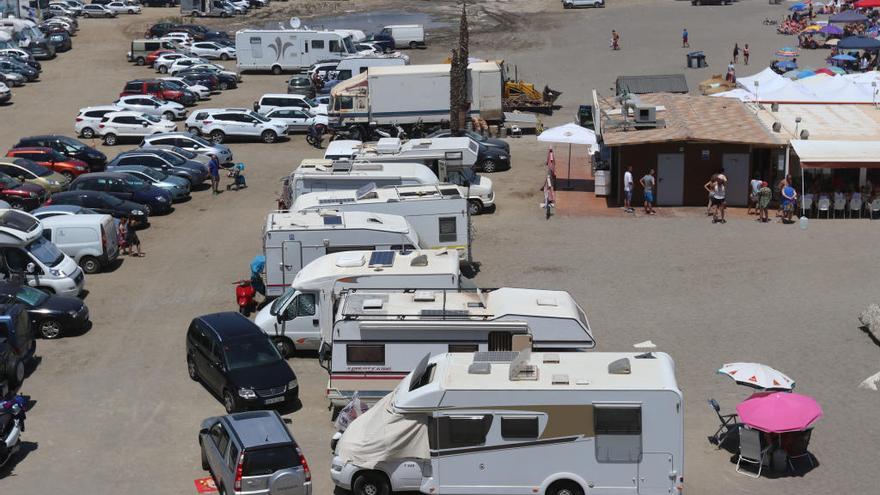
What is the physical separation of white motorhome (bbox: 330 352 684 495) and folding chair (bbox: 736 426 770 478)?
1929mm

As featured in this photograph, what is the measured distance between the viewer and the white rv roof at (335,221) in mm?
23422

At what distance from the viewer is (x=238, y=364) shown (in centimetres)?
1933

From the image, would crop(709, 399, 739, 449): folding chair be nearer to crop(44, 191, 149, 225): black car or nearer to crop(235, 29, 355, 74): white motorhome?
crop(44, 191, 149, 225): black car

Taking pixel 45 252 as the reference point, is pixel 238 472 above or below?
below

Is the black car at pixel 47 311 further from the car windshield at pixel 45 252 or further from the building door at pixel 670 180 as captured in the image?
the building door at pixel 670 180

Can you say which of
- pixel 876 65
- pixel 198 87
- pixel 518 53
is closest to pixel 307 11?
pixel 518 53

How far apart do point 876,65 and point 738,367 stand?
4134 cm

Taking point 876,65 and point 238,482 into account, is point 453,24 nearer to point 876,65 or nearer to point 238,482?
point 876,65

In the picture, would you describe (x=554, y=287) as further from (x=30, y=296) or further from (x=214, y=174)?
(x=214, y=174)

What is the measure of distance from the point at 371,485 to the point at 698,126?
20630mm

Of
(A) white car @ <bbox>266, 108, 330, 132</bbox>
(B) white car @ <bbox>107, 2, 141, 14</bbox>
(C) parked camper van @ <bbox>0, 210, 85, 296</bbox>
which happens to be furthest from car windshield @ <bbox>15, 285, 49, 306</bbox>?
(B) white car @ <bbox>107, 2, 141, 14</bbox>

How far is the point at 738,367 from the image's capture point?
18.0 m

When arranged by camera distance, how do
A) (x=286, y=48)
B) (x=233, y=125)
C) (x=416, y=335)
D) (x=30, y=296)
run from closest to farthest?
(x=416, y=335) < (x=30, y=296) < (x=233, y=125) < (x=286, y=48)

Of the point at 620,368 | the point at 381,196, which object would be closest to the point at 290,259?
the point at 381,196
